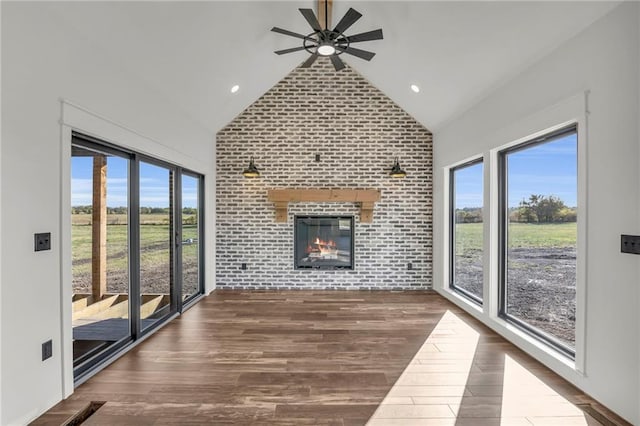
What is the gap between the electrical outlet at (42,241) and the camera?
6.85 ft

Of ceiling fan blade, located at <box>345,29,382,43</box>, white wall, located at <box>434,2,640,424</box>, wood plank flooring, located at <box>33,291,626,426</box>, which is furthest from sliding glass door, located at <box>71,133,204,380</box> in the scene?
white wall, located at <box>434,2,640,424</box>

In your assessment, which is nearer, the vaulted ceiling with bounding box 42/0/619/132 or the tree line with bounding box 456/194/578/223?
the vaulted ceiling with bounding box 42/0/619/132

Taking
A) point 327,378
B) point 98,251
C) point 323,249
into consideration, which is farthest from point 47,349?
point 323,249

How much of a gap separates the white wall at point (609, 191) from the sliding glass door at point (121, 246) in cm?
383

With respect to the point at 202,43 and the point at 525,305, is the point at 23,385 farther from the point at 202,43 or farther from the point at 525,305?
the point at 525,305

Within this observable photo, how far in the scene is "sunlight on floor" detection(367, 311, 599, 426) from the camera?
6.92ft

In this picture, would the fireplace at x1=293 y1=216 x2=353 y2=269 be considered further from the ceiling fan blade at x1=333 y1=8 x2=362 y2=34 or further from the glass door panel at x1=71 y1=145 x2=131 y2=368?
the ceiling fan blade at x1=333 y1=8 x2=362 y2=34

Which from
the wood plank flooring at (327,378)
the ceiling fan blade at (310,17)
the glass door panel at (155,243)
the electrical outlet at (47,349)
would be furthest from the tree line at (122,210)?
the ceiling fan blade at (310,17)

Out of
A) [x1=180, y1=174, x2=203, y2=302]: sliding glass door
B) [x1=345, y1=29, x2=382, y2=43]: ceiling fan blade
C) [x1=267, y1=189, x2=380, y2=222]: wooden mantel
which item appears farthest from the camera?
[x1=267, y1=189, x2=380, y2=222]: wooden mantel

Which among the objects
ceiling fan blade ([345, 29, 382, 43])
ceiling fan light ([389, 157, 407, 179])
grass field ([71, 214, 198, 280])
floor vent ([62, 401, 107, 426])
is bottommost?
floor vent ([62, 401, 107, 426])

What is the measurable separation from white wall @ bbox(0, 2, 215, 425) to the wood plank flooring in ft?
1.02

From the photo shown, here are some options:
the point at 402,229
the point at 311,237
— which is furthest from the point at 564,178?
the point at 311,237

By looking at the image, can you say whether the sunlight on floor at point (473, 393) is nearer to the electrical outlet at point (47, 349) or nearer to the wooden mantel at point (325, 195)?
the electrical outlet at point (47, 349)

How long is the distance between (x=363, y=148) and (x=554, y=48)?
305 cm
